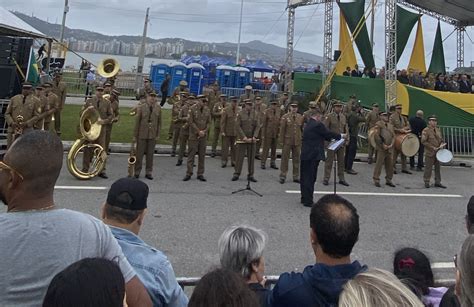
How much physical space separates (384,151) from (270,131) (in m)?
3.13

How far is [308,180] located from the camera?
29.5 ft

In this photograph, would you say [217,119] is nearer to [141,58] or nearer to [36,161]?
[36,161]

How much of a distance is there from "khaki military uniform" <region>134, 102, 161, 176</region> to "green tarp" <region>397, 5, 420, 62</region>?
14.0 metres

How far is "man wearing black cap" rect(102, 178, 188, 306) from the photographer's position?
2479 millimetres

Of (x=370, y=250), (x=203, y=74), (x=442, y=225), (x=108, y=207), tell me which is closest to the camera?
(x=108, y=207)

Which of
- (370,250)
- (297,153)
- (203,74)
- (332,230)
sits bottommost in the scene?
(370,250)

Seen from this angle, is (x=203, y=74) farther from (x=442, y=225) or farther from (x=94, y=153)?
(x=442, y=225)

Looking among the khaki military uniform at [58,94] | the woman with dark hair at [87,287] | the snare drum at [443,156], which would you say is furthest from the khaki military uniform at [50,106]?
the woman with dark hair at [87,287]

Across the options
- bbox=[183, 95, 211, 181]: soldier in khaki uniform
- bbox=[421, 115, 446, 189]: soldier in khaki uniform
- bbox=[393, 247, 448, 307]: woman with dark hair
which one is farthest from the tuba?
bbox=[393, 247, 448, 307]: woman with dark hair

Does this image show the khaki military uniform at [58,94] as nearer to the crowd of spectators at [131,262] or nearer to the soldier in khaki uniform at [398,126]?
the soldier in khaki uniform at [398,126]

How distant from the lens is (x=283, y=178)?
11141mm

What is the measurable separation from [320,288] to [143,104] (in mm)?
8988

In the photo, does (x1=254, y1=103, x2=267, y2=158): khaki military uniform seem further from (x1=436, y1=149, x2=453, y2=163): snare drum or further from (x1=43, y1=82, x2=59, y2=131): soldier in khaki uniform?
(x1=43, y1=82, x2=59, y2=131): soldier in khaki uniform

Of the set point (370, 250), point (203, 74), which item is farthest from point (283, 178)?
point (203, 74)
